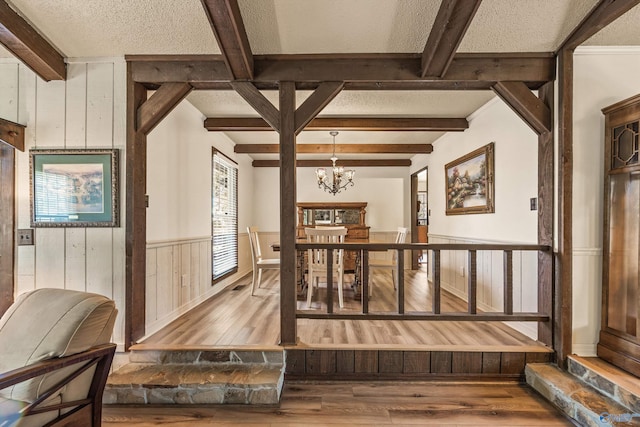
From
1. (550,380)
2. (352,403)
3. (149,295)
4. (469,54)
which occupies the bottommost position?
(352,403)

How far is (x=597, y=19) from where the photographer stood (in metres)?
1.89

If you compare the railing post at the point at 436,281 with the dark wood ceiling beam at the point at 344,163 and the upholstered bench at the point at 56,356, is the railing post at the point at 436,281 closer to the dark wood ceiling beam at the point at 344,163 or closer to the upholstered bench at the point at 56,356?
the upholstered bench at the point at 56,356

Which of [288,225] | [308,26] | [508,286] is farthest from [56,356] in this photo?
[508,286]

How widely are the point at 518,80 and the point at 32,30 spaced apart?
365cm

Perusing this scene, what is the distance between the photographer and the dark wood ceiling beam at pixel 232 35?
1636 mm

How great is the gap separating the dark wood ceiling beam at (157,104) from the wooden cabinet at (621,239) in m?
3.29

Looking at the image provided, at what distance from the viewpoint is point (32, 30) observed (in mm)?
2018

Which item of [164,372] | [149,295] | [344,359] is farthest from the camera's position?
[149,295]

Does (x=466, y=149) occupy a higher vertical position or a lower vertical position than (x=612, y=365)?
higher

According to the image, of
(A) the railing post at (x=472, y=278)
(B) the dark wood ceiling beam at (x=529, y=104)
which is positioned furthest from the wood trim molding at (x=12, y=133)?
(B) the dark wood ceiling beam at (x=529, y=104)

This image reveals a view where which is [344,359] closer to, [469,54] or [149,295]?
[149,295]

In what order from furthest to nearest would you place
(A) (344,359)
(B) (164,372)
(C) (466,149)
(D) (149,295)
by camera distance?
1. (C) (466,149)
2. (D) (149,295)
3. (A) (344,359)
4. (B) (164,372)

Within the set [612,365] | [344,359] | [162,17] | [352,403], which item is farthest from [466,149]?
[162,17]

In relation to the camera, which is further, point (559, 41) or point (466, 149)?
point (466, 149)
